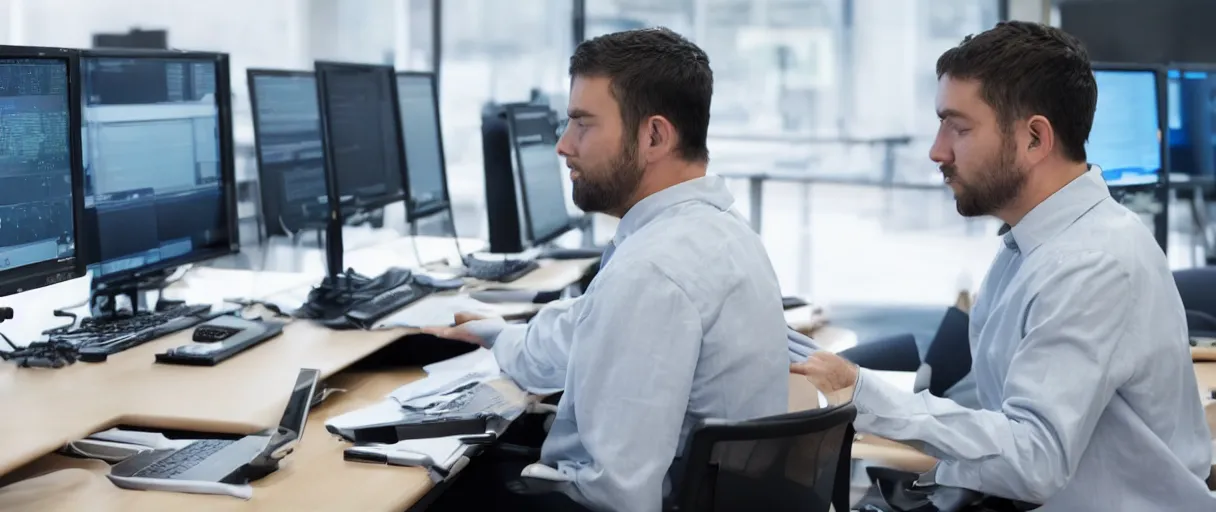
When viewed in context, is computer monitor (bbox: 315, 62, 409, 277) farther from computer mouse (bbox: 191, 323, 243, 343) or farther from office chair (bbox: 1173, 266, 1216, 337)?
office chair (bbox: 1173, 266, 1216, 337)

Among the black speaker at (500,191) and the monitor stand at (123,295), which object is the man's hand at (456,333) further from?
the black speaker at (500,191)

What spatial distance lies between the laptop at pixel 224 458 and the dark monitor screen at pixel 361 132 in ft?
3.26

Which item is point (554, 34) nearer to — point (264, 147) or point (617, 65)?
point (264, 147)

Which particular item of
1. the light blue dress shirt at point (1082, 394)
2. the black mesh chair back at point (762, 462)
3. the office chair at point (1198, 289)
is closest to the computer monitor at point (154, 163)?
the black mesh chair back at point (762, 462)

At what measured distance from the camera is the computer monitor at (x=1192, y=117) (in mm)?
4051

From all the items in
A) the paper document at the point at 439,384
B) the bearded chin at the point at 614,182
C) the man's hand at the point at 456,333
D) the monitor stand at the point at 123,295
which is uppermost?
the bearded chin at the point at 614,182

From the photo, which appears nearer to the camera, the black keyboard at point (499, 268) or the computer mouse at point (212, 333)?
the computer mouse at point (212, 333)

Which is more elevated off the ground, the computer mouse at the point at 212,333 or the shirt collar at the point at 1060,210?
the shirt collar at the point at 1060,210

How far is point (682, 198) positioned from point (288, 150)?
4.63 ft

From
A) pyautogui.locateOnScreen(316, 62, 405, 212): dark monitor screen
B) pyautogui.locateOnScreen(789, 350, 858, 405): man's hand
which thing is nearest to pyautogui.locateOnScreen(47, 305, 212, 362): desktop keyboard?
pyautogui.locateOnScreen(316, 62, 405, 212): dark monitor screen

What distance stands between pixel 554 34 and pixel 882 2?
184 centimetres

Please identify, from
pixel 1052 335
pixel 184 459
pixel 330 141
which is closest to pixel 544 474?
pixel 184 459

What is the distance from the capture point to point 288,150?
9.46 feet

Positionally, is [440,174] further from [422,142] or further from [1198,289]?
[1198,289]
